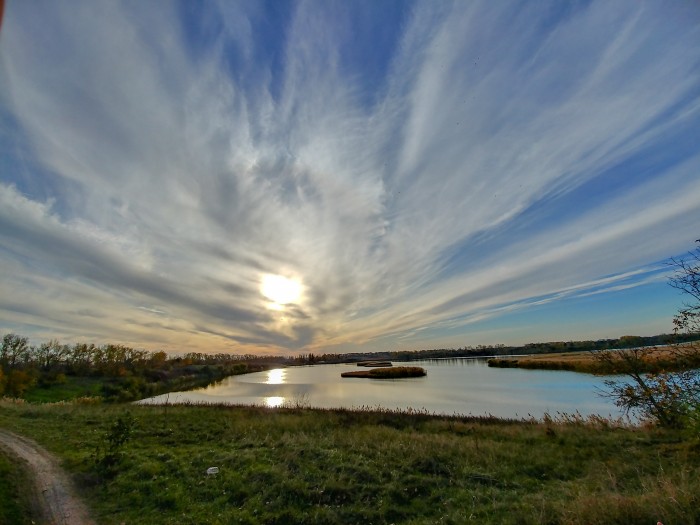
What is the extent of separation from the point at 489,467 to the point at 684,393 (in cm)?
1044

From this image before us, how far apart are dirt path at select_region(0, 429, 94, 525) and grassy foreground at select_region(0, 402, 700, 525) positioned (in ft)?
1.68

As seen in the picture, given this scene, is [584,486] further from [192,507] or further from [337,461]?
[192,507]

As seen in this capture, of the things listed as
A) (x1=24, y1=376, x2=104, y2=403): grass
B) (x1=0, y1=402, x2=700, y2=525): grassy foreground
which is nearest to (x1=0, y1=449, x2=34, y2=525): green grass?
(x1=0, y1=402, x2=700, y2=525): grassy foreground

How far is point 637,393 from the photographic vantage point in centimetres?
2111

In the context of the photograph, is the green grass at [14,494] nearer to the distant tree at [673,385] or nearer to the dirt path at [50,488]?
the dirt path at [50,488]

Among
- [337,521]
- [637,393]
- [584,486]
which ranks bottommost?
[337,521]

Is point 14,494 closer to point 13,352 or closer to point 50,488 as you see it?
point 50,488

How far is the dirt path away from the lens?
37.1ft

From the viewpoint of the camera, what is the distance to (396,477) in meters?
13.6

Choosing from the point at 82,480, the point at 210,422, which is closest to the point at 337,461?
the point at 82,480

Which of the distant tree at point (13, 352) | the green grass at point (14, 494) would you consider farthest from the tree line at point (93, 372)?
the green grass at point (14, 494)

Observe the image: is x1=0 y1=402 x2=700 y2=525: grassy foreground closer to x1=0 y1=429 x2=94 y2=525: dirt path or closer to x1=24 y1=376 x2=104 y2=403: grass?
x1=0 y1=429 x2=94 y2=525: dirt path

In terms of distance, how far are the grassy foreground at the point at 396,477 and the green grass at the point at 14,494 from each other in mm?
1745

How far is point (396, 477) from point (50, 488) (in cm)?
1330
